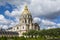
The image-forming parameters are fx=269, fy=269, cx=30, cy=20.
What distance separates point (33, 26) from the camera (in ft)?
403

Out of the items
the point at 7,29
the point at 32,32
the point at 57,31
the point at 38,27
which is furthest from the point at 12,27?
the point at 57,31

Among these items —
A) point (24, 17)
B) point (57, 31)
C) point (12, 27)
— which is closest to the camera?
point (57, 31)

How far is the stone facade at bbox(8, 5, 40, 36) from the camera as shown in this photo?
120 meters

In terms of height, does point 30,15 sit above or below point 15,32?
above

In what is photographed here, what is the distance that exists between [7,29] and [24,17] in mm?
14863

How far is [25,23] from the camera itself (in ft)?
393

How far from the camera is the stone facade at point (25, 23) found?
120 m

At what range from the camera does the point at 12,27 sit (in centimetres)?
12731

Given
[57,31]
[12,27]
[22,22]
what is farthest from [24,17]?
[57,31]

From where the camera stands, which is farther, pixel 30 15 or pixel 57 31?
pixel 30 15

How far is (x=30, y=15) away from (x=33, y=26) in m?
5.22

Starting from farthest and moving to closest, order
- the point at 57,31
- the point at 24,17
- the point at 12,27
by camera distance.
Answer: the point at 12,27, the point at 24,17, the point at 57,31

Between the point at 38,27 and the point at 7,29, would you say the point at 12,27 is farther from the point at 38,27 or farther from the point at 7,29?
the point at 38,27

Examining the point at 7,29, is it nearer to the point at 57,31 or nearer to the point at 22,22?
the point at 22,22
